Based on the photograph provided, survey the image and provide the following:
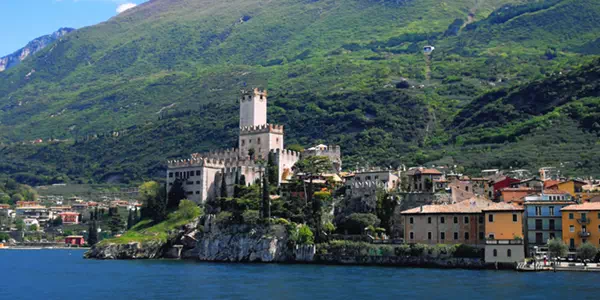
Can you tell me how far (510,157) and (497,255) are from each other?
213 feet

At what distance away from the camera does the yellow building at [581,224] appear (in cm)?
7719

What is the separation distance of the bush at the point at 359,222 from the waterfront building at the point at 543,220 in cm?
1524

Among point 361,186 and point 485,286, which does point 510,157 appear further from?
point 485,286

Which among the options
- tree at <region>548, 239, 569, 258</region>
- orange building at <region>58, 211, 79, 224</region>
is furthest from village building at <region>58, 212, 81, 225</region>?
tree at <region>548, 239, 569, 258</region>

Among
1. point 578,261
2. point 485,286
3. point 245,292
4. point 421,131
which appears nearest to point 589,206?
point 578,261

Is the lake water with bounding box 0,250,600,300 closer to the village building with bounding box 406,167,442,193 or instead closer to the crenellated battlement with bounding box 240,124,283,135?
the village building with bounding box 406,167,442,193

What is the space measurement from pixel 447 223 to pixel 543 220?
28.1 ft

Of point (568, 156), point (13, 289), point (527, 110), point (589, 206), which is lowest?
point (13, 289)

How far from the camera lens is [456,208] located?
3258 inches

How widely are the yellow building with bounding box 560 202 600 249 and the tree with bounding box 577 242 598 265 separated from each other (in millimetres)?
1492

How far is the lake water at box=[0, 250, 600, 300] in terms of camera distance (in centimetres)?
6078

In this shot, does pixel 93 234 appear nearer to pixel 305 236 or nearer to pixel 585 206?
pixel 305 236

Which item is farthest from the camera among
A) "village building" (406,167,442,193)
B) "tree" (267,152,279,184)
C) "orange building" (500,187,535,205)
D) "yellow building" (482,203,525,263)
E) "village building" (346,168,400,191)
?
"tree" (267,152,279,184)

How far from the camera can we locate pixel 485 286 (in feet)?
208
